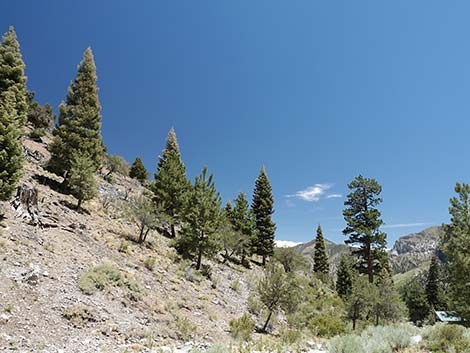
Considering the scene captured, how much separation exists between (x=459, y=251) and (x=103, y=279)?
62.5ft

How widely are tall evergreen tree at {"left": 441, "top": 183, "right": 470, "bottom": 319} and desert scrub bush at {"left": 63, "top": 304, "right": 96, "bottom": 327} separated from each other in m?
18.6

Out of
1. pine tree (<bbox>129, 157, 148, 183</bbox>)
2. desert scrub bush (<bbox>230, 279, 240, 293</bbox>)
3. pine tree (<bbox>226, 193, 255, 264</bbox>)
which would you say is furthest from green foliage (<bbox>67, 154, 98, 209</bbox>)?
pine tree (<bbox>129, 157, 148, 183</bbox>)

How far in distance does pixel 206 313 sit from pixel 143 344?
18.5ft

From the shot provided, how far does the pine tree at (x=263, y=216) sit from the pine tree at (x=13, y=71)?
26246mm

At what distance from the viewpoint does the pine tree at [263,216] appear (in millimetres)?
36656

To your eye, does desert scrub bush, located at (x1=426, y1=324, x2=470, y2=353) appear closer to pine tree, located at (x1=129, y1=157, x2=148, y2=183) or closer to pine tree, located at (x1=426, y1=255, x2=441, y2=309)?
pine tree, located at (x1=129, y1=157, x2=148, y2=183)

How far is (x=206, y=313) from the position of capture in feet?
48.2

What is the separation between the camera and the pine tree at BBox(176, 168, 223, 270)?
70.0 feet

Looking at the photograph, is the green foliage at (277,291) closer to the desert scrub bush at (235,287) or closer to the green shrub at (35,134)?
the desert scrub bush at (235,287)

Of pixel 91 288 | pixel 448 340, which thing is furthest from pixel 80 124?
pixel 448 340

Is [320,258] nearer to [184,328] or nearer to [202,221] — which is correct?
[202,221]

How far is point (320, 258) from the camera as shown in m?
52.5

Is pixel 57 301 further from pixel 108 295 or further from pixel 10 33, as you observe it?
pixel 10 33

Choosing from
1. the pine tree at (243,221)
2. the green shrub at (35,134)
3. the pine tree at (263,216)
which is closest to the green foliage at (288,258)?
the pine tree at (263,216)
